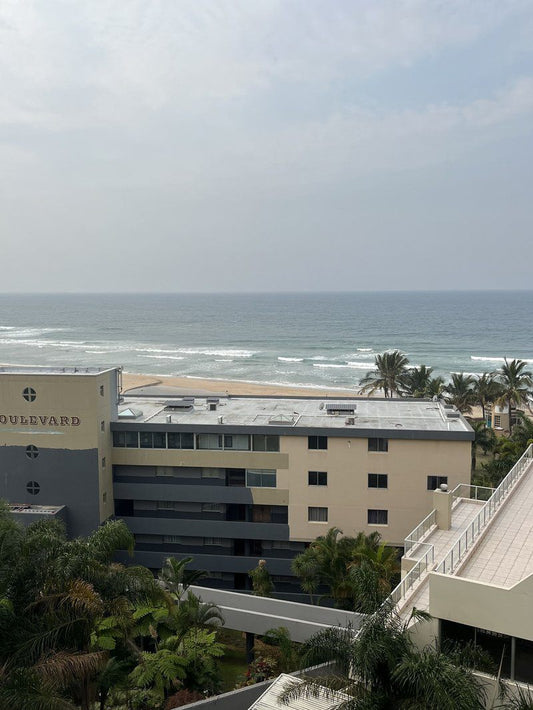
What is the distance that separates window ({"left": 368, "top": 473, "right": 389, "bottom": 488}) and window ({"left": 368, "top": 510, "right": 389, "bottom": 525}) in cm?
129

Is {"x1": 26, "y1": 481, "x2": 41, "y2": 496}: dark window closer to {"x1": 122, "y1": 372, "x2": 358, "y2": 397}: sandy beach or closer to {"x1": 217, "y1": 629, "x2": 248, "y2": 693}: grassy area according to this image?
{"x1": 217, "y1": 629, "x2": 248, "y2": 693}: grassy area

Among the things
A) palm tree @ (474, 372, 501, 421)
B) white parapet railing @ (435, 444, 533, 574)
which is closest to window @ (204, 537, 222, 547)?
white parapet railing @ (435, 444, 533, 574)

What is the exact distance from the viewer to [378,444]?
3180cm

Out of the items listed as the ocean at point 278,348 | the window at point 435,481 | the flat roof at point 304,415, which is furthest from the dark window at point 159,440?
the ocean at point 278,348

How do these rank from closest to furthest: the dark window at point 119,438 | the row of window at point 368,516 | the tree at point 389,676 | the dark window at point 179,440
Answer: the tree at point 389,676, the row of window at point 368,516, the dark window at point 179,440, the dark window at point 119,438

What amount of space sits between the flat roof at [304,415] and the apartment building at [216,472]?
5.7 inches

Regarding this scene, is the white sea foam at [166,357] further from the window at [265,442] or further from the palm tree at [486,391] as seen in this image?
the window at [265,442]

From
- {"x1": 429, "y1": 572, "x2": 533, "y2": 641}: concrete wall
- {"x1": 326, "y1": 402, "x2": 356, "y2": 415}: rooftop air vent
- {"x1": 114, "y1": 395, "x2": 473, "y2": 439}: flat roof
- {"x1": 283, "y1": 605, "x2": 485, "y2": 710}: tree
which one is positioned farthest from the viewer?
{"x1": 326, "y1": 402, "x2": 356, "y2": 415}: rooftop air vent

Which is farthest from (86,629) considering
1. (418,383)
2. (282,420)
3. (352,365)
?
(352,365)

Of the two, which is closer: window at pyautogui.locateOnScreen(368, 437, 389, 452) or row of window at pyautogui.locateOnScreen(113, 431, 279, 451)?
window at pyautogui.locateOnScreen(368, 437, 389, 452)

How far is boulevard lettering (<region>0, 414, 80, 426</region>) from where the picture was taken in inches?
1254

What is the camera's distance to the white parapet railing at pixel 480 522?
16672 millimetres

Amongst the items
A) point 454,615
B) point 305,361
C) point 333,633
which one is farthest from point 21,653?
point 305,361

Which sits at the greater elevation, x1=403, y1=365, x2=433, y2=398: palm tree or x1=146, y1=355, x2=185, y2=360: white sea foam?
x1=403, y1=365, x2=433, y2=398: palm tree
